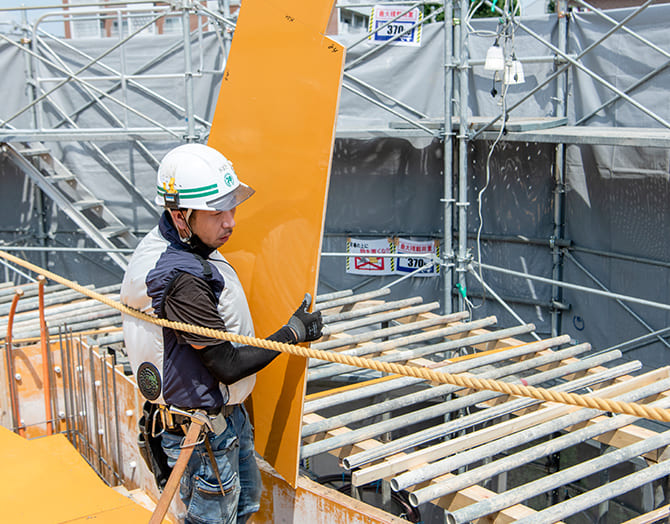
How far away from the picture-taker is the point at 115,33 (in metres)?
25.4

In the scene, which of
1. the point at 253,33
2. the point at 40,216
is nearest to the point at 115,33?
the point at 40,216

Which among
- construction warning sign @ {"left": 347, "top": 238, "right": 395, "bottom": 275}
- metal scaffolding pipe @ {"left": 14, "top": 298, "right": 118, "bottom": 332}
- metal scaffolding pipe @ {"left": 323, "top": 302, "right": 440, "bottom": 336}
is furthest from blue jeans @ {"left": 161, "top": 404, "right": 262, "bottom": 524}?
construction warning sign @ {"left": 347, "top": 238, "right": 395, "bottom": 275}

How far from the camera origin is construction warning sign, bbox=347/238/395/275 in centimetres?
925

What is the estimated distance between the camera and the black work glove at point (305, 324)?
2.98m

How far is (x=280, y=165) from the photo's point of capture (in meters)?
3.31

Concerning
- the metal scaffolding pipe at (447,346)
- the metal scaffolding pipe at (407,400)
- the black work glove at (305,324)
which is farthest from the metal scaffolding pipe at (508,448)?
the metal scaffolding pipe at (447,346)

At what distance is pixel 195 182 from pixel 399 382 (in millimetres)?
2567

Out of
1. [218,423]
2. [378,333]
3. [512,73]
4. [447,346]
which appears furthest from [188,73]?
[218,423]

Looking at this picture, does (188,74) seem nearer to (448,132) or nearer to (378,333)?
(448,132)

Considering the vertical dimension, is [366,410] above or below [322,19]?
below

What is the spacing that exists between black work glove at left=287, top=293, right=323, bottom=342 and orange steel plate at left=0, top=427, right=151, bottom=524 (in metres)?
1.42

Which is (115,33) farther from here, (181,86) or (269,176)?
(269,176)

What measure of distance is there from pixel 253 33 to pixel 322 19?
0.62 metres

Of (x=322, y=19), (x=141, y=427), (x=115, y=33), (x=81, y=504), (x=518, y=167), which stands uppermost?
(x=115, y=33)
